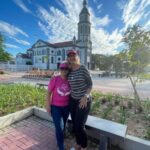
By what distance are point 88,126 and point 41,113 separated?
5.79 ft

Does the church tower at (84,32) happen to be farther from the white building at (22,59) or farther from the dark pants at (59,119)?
the dark pants at (59,119)

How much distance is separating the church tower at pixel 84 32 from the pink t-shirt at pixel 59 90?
4830 centimetres

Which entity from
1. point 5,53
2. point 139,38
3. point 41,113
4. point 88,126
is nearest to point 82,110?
point 88,126

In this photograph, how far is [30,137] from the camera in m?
3.18

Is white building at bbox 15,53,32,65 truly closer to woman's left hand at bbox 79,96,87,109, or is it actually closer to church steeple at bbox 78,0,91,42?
church steeple at bbox 78,0,91,42

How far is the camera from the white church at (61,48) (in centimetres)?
4966

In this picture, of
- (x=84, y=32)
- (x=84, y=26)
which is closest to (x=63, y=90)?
(x=84, y=32)

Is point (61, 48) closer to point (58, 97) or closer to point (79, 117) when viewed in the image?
point (58, 97)

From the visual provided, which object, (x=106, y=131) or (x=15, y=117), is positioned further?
(x=15, y=117)

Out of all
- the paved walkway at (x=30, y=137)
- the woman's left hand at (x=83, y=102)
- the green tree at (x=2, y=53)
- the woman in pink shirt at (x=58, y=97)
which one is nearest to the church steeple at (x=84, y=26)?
the green tree at (x=2, y=53)

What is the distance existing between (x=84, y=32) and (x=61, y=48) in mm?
9857

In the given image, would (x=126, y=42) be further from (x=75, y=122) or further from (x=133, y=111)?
(x=75, y=122)

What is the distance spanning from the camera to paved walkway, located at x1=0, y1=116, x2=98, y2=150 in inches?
112

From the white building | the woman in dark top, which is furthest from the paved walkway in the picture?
the white building
